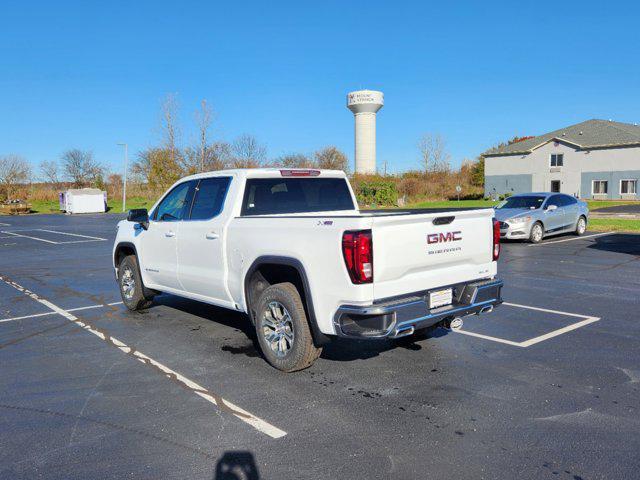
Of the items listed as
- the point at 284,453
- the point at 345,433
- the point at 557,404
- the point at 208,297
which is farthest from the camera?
the point at 208,297

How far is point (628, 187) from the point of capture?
52.8 metres

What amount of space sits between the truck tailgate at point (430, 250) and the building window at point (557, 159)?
57.2 m

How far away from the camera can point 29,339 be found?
6625 millimetres

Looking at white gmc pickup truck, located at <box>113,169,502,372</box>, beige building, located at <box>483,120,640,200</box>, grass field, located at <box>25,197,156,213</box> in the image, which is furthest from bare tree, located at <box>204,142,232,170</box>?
white gmc pickup truck, located at <box>113,169,502,372</box>

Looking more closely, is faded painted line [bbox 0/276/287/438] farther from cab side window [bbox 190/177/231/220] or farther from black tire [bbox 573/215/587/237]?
black tire [bbox 573/215/587/237]

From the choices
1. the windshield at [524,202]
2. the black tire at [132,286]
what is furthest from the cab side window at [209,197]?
the windshield at [524,202]

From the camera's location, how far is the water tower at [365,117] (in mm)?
94938

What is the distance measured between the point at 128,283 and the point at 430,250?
16.3 ft

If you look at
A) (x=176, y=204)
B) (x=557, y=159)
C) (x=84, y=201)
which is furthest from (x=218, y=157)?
(x=176, y=204)

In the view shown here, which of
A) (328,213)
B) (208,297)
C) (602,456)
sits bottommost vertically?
(602,456)

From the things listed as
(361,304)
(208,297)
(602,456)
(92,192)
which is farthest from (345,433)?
(92,192)

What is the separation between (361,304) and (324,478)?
57.6 inches

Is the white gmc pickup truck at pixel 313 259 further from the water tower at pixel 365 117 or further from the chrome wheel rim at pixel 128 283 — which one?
the water tower at pixel 365 117

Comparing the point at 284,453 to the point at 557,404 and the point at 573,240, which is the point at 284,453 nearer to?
the point at 557,404
